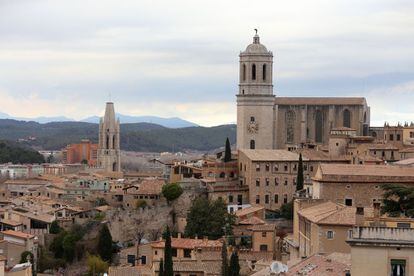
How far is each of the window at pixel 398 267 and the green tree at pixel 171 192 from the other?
43869 mm

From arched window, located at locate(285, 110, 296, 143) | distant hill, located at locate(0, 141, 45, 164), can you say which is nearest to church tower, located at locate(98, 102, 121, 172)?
distant hill, located at locate(0, 141, 45, 164)

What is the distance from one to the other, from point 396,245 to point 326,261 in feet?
38.5

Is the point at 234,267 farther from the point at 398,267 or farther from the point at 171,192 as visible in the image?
the point at 398,267

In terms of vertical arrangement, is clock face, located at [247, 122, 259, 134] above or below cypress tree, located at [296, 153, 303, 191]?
above

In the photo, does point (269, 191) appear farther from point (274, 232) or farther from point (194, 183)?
point (274, 232)

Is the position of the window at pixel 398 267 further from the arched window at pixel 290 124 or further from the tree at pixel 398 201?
the arched window at pixel 290 124

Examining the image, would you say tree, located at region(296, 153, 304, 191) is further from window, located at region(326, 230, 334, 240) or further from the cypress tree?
window, located at region(326, 230, 334, 240)

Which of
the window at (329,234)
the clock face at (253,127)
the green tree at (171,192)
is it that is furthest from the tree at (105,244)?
the clock face at (253,127)

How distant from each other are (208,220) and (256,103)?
96.9 feet

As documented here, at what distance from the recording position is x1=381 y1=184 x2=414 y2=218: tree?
114 ft

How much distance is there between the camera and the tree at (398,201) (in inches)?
1369

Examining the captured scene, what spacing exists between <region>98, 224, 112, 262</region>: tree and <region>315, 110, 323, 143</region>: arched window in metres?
30.1

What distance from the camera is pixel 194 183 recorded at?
2515 inches

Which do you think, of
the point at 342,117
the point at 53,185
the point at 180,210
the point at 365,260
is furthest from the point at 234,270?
the point at 53,185
